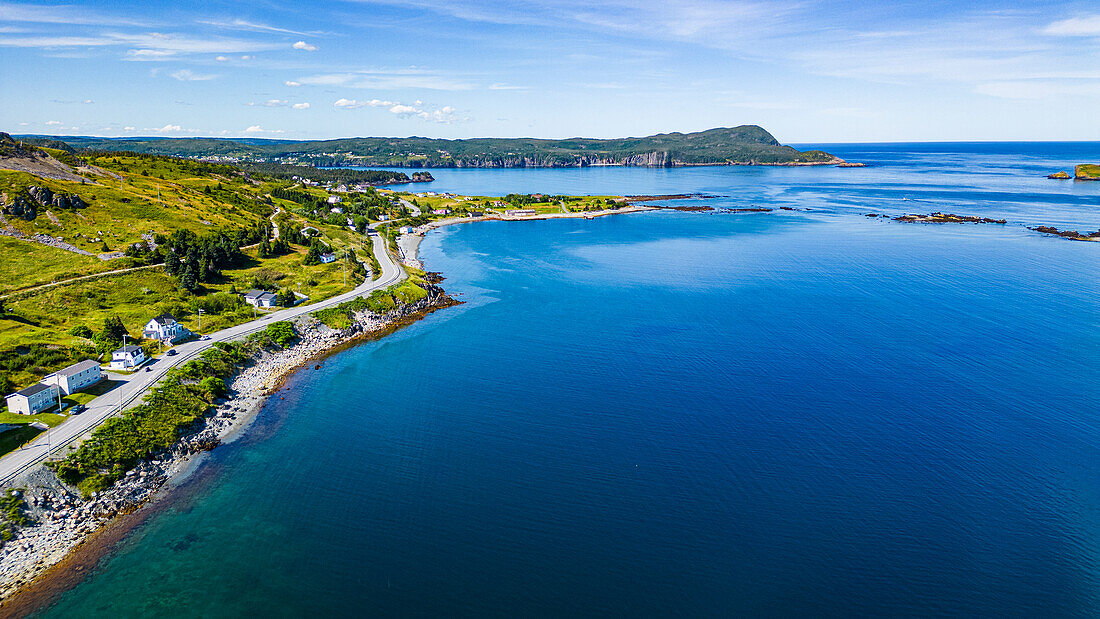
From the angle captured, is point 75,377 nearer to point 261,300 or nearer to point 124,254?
point 261,300

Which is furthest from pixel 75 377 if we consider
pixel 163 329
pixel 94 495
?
pixel 94 495

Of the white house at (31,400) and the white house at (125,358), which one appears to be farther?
the white house at (125,358)

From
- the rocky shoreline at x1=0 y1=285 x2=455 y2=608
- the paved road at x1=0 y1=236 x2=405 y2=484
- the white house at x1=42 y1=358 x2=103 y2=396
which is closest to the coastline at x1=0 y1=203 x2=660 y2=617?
the rocky shoreline at x1=0 y1=285 x2=455 y2=608

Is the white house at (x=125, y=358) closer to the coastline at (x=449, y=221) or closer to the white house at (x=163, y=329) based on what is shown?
the white house at (x=163, y=329)

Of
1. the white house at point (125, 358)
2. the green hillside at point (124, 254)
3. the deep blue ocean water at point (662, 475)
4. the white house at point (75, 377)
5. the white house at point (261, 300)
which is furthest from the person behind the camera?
the white house at point (261, 300)

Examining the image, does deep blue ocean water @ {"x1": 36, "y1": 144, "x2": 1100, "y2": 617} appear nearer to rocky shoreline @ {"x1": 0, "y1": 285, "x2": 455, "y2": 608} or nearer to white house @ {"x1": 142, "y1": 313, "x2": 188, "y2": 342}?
rocky shoreline @ {"x1": 0, "y1": 285, "x2": 455, "y2": 608}

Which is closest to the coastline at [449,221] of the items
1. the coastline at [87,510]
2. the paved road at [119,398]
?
the paved road at [119,398]

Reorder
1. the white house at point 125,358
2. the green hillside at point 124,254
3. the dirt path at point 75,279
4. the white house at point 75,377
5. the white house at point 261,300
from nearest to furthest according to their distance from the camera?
the white house at point 75,377 → the white house at point 125,358 → the green hillside at point 124,254 → the dirt path at point 75,279 → the white house at point 261,300
